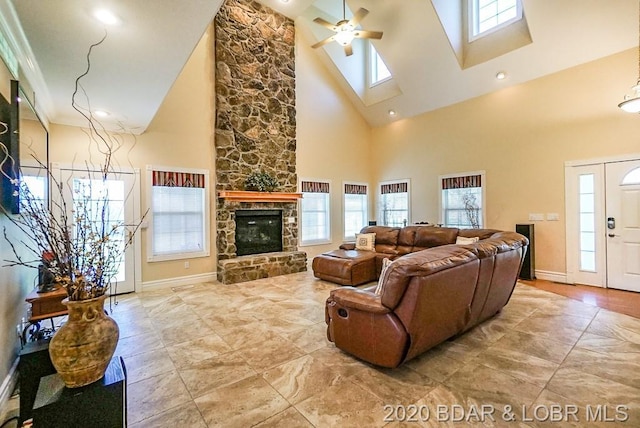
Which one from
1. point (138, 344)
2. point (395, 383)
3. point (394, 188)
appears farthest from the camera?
point (394, 188)

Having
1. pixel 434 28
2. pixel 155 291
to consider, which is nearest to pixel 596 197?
pixel 434 28

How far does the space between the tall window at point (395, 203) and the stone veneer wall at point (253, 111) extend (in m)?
2.85

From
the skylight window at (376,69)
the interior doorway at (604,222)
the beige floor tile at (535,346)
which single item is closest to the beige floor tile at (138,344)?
the beige floor tile at (535,346)

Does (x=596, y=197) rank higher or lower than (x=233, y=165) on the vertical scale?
lower

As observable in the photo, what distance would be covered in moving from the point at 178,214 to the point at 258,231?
1.67 m

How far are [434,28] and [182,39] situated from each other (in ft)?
17.0

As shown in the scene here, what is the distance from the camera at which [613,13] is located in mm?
4438

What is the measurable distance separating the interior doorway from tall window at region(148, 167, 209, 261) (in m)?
6.92

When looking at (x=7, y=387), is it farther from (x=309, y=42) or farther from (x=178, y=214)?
(x=309, y=42)

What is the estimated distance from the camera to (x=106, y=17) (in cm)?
226

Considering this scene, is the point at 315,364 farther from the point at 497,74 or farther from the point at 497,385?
the point at 497,74

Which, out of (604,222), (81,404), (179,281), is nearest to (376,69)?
(604,222)

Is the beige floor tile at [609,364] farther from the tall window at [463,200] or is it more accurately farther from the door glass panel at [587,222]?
the tall window at [463,200]

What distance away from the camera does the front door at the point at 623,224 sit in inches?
189
